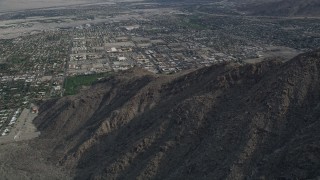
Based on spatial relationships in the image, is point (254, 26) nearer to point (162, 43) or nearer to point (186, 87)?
point (162, 43)

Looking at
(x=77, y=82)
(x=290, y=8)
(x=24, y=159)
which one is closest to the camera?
(x=24, y=159)

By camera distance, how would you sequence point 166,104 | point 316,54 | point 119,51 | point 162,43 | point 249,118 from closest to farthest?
point 249,118, point 316,54, point 166,104, point 119,51, point 162,43

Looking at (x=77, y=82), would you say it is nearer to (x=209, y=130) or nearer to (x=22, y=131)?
(x=22, y=131)

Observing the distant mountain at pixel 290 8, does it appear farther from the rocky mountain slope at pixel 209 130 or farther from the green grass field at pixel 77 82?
the rocky mountain slope at pixel 209 130

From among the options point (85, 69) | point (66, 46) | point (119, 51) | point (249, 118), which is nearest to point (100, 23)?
point (66, 46)

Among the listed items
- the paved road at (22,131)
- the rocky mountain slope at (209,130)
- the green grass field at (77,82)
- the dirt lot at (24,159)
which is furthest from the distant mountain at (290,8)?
the dirt lot at (24,159)

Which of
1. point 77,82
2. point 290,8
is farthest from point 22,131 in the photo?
point 290,8

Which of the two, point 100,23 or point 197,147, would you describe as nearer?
point 197,147
